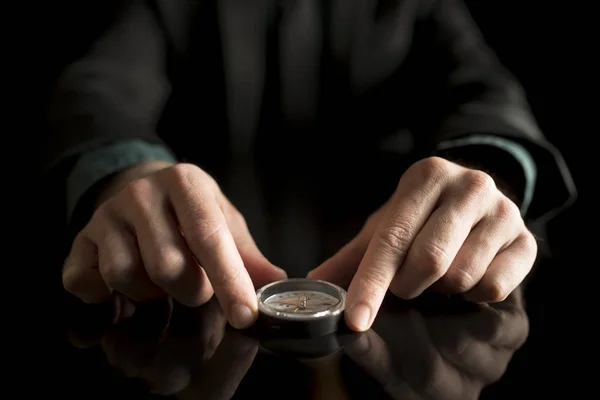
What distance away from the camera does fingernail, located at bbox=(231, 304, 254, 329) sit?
0.67 meters

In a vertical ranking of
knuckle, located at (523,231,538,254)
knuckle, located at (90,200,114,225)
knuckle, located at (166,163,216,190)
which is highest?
knuckle, located at (166,163,216,190)

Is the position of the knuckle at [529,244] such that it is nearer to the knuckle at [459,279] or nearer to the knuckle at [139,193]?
the knuckle at [459,279]

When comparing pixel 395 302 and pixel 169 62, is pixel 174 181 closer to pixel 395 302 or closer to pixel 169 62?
pixel 395 302

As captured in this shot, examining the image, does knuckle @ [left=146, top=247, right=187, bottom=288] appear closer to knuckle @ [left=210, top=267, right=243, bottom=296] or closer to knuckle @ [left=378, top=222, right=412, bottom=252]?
knuckle @ [left=210, top=267, right=243, bottom=296]

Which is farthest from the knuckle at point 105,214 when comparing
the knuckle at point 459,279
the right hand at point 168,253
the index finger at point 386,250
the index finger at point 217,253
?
the knuckle at point 459,279

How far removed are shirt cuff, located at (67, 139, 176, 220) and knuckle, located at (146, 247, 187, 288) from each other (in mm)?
286

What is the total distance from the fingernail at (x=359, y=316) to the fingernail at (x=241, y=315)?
4.7 inches

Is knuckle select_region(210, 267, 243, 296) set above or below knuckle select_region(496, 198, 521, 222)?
below

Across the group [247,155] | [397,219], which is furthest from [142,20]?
[397,219]

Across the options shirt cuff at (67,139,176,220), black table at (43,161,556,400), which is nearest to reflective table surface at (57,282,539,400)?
black table at (43,161,556,400)

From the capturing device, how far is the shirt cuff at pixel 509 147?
3.59 ft

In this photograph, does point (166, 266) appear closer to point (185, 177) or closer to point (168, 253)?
point (168, 253)

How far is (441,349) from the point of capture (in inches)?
25.8

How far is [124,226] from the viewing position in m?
0.77
